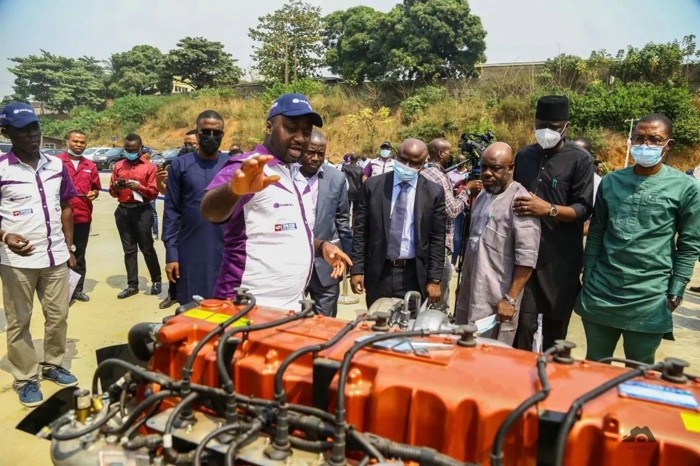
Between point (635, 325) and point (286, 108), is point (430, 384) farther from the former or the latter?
point (635, 325)

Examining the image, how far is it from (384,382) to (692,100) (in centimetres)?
2324

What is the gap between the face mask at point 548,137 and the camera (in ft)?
9.70

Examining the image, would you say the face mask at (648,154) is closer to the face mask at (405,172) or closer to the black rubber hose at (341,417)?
the face mask at (405,172)

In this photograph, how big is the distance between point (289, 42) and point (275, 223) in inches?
1496

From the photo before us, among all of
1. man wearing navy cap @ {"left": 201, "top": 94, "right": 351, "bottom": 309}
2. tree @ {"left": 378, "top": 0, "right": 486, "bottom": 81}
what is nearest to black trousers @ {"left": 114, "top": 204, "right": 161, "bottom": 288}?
man wearing navy cap @ {"left": 201, "top": 94, "right": 351, "bottom": 309}

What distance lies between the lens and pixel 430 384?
4.42 feet

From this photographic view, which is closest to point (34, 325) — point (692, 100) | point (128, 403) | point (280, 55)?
point (128, 403)

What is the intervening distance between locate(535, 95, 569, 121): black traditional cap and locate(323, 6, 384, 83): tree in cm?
2869

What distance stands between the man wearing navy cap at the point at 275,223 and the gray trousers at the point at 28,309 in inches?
73.3

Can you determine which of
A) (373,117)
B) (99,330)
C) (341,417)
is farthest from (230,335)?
(373,117)

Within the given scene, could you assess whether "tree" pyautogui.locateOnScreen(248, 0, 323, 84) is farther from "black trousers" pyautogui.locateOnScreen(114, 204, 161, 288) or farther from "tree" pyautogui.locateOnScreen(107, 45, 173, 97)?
"black trousers" pyautogui.locateOnScreen(114, 204, 161, 288)

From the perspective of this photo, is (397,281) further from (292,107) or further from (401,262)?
(292,107)

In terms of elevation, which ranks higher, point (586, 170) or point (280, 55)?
point (280, 55)

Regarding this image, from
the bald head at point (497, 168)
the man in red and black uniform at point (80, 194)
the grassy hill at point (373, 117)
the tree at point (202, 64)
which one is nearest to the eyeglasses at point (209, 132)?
the bald head at point (497, 168)
